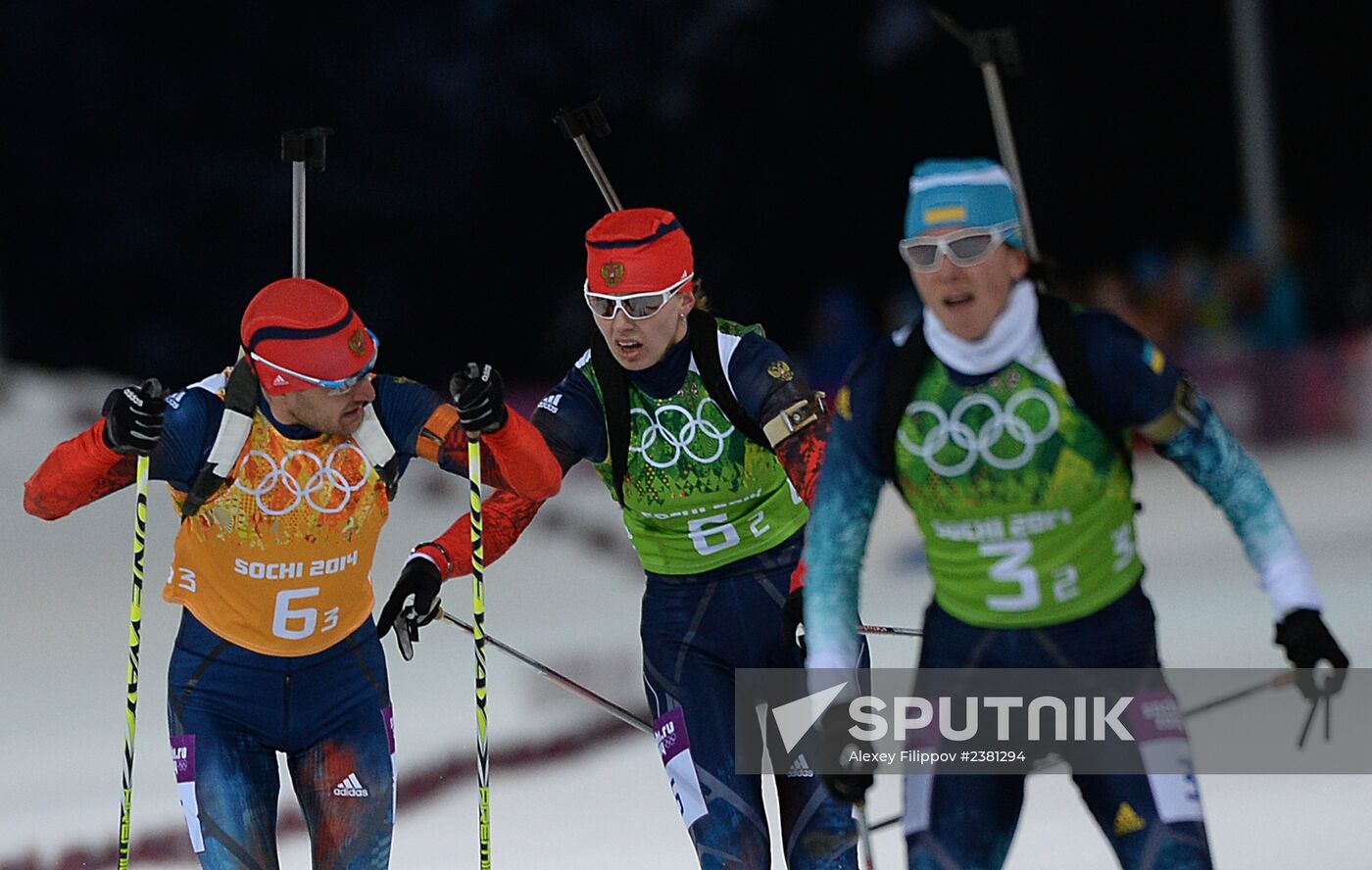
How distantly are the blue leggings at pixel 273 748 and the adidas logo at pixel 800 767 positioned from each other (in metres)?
0.85

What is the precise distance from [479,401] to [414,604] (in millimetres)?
571

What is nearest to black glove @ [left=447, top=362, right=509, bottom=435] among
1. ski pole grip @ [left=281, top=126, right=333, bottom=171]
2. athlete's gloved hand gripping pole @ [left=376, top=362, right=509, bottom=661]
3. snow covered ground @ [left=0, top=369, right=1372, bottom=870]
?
athlete's gloved hand gripping pole @ [left=376, top=362, right=509, bottom=661]

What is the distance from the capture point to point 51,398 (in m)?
10.5

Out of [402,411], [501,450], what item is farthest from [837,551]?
[402,411]

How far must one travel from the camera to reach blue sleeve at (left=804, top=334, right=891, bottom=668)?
409 centimetres

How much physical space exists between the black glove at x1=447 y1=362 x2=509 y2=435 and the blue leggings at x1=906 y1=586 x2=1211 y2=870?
1.18 m

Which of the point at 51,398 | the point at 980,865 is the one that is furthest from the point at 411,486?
the point at 980,865

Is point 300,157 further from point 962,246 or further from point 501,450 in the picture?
point 962,246

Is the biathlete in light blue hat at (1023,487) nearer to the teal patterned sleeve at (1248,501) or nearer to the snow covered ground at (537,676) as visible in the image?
the teal patterned sleeve at (1248,501)

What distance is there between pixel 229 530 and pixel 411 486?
5.25 metres

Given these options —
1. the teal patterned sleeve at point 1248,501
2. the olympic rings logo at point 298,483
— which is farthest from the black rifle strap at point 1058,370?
the olympic rings logo at point 298,483

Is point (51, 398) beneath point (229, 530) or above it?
above

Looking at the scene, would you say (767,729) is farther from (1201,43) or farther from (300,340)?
(1201,43)

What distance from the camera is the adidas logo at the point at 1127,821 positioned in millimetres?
3957
